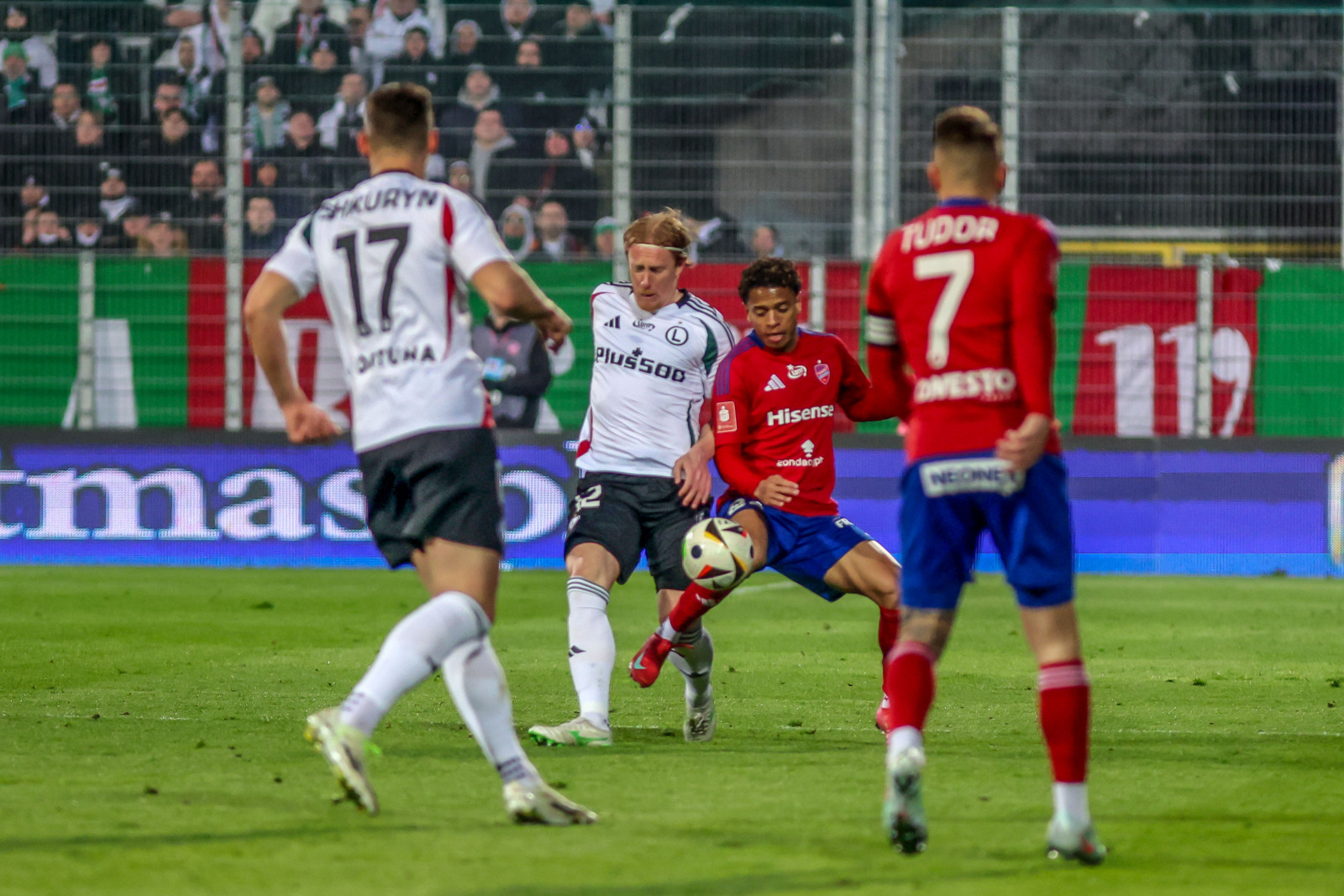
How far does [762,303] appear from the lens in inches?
264

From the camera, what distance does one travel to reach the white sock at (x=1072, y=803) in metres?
4.43

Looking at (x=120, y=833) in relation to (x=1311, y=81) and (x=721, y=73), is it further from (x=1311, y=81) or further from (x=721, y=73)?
(x=1311, y=81)

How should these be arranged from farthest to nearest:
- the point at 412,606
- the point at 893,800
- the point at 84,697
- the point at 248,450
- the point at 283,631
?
the point at 248,450
the point at 412,606
the point at 283,631
the point at 84,697
the point at 893,800

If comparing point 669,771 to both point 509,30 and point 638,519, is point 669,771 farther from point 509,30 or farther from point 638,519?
point 509,30

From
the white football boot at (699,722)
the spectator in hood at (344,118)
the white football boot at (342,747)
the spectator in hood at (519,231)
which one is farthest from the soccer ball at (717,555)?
the spectator in hood at (344,118)

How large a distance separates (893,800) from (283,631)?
22.6ft

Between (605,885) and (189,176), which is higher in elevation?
(189,176)

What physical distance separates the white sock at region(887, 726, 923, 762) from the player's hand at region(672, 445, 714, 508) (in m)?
2.42

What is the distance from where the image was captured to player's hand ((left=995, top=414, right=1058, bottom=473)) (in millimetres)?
4465

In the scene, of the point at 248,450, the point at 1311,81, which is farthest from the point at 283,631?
the point at 1311,81

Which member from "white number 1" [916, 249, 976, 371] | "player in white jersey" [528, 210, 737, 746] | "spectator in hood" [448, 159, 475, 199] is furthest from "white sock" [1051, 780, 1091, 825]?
"spectator in hood" [448, 159, 475, 199]

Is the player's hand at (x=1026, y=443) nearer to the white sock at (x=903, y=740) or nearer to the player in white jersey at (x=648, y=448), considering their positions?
the white sock at (x=903, y=740)

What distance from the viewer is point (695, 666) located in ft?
22.0

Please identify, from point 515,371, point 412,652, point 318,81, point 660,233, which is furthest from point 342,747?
point 318,81
